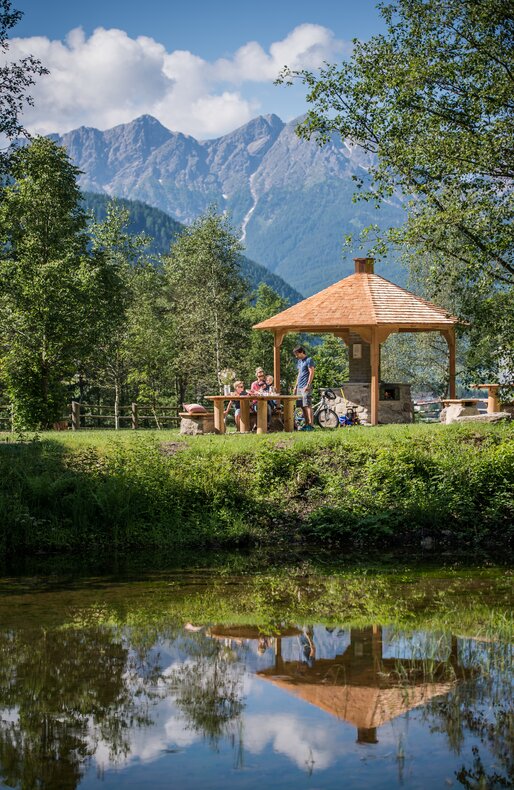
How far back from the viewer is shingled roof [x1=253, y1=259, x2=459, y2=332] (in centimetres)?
2086

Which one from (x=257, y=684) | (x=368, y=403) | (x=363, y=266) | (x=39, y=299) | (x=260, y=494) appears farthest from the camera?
(x=39, y=299)

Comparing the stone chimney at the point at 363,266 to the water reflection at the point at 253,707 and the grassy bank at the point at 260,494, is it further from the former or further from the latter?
the water reflection at the point at 253,707

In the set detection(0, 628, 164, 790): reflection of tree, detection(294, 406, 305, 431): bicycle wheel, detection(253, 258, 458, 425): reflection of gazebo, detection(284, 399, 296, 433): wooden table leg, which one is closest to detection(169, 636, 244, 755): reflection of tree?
detection(0, 628, 164, 790): reflection of tree

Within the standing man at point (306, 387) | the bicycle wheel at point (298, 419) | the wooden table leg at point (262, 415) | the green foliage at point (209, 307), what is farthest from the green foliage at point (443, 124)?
the green foliage at point (209, 307)

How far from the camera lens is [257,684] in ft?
21.2

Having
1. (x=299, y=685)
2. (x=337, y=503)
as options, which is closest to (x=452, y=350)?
(x=337, y=503)

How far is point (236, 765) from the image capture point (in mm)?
4922

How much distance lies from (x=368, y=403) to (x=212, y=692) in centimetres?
1611

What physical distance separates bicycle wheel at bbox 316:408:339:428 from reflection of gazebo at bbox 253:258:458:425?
99cm

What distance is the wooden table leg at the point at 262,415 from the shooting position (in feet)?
58.0

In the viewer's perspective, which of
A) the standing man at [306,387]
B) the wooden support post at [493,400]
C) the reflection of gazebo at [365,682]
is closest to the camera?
the reflection of gazebo at [365,682]

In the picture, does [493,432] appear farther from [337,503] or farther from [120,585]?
[120,585]

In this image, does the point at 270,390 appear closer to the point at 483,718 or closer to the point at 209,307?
the point at 483,718

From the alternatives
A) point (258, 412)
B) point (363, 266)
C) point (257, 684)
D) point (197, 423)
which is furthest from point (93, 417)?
point (257, 684)
